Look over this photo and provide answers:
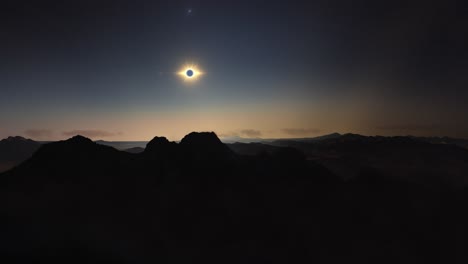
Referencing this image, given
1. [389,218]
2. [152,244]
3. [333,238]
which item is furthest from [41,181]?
[389,218]

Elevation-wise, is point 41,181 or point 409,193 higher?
point 41,181

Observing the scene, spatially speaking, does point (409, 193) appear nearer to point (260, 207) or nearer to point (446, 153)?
point (260, 207)

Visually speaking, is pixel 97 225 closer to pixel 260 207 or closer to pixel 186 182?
pixel 186 182

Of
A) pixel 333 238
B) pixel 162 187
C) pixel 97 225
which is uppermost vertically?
pixel 162 187

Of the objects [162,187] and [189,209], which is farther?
[162,187]

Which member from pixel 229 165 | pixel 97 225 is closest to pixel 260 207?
pixel 229 165

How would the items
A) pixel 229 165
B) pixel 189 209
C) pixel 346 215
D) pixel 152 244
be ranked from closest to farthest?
pixel 152 244 → pixel 189 209 → pixel 346 215 → pixel 229 165

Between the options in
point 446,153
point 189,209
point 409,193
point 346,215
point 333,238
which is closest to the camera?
point 333,238
